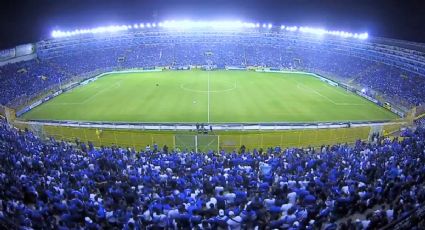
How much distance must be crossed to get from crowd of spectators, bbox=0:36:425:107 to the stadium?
32 centimetres

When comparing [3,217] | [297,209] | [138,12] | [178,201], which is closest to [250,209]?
[297,209]

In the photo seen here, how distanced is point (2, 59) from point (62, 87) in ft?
30.0

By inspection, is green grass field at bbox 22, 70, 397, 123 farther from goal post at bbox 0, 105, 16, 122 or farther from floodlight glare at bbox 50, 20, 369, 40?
floodlight glare at bbox 50, 20, 369, 40

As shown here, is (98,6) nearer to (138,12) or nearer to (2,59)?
(138,12)

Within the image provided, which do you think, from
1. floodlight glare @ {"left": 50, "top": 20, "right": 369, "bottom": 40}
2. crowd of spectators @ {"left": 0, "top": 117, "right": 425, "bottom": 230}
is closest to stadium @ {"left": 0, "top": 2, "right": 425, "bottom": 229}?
crowd of spectators @ {"left": 0, "top": 117, "right": 425, "bottom": 230}

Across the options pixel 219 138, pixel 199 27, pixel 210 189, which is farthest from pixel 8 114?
pixel 199 27

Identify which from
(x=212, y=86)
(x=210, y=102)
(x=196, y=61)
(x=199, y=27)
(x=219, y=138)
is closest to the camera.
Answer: (x=219, y=138)

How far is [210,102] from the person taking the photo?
4075 centimetres

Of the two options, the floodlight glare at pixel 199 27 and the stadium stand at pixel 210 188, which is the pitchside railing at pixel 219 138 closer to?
the stadium stand at pixel 210 188

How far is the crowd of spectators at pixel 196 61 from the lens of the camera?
4525cm

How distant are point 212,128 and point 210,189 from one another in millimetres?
15705

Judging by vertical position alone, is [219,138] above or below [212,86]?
below

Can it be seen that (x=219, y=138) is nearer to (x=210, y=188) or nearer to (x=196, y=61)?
(x=210, y=188)

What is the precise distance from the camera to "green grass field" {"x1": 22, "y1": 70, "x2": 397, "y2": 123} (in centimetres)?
3550
